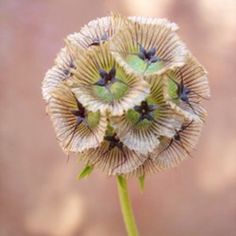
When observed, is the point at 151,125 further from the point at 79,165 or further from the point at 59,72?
the point at 79,165

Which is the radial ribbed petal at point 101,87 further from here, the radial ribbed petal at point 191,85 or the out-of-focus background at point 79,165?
the out-of-focus background at point 79,165

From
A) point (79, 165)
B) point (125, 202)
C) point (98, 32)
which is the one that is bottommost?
point (125, 202)

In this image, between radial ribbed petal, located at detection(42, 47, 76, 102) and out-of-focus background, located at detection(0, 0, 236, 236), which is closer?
radial ribbed petal, located at detection(42, 47, 76, 102)

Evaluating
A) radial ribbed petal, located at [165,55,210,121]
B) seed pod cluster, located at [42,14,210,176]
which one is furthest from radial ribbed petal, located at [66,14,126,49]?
radial ribbed petal, located at [165,55,210,121]

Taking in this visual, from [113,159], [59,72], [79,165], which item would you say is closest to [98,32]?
[59,72]

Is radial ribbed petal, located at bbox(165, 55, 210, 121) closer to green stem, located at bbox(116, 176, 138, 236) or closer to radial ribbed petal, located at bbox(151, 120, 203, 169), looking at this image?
radial ribbed petal, located at bbox(151, 120, 203, 169)

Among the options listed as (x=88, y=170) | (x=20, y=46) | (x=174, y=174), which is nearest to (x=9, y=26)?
(x=20, y=46)
